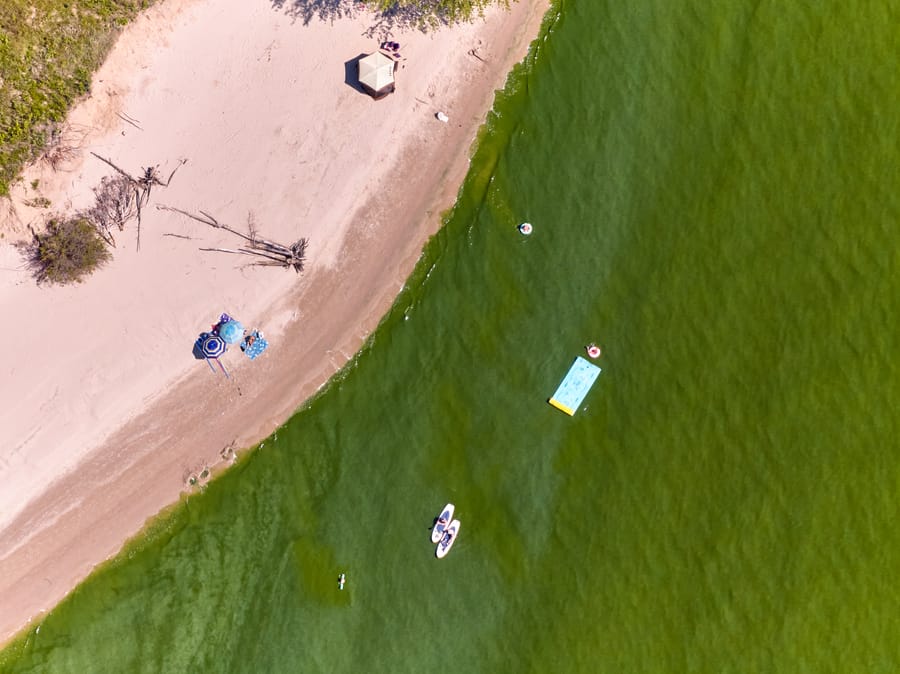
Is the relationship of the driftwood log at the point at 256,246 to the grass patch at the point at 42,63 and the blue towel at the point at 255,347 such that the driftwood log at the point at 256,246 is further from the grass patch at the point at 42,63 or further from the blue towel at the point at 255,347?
the grass patch at the point at 42,63

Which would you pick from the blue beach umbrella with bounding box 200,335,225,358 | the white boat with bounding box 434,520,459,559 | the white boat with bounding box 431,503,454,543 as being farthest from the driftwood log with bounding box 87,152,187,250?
the white boat with bounding box 434,520,459,559

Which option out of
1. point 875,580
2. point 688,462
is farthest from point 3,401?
point 875,580

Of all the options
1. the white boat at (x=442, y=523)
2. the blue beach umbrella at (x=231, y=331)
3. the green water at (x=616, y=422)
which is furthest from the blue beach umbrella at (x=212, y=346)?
the white boat at (x=442, y=523)

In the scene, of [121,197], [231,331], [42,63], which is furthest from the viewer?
[121,197]

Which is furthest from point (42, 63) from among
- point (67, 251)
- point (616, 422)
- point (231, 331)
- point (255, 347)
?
point (616, 422)

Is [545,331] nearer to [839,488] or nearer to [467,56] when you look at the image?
[467,56]

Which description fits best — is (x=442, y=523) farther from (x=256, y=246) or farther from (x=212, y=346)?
(x=256, y=246)

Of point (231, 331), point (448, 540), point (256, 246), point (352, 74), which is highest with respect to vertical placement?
point (352, 74)
